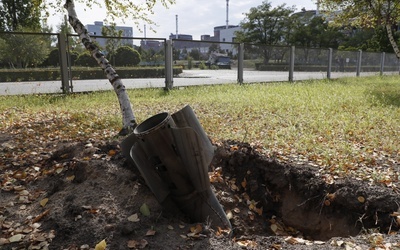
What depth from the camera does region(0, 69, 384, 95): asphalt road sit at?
35.0ft

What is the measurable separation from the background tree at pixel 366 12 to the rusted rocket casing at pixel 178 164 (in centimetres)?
1452

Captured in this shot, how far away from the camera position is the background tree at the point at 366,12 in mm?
15097

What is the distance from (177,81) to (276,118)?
6.68 metres

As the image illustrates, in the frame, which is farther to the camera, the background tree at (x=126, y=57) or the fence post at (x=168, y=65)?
the fence post at (x=168, y=65)

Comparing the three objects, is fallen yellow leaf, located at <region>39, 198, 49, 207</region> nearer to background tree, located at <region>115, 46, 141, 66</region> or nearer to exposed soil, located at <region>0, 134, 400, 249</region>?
exposed soil, located at <region>0, 134, 400, 249</region>

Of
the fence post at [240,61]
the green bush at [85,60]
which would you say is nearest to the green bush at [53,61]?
the green bush at [85,60]

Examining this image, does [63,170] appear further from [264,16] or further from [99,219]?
[264,16]

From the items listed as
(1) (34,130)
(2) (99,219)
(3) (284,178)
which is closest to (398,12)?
(3) (284,178)

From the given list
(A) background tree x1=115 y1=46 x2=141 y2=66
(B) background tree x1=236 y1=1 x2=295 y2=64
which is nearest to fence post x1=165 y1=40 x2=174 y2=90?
(A) background tree x1=115 y1=46 x2=141 y2=66

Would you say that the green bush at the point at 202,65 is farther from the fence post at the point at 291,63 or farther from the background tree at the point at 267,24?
the background tree at the point at 267,24

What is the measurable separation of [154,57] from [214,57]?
5.40m

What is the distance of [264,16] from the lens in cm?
4281

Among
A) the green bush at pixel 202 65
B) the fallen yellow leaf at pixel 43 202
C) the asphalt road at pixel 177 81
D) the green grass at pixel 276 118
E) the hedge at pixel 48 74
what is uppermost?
the green bush at pixel 202 65

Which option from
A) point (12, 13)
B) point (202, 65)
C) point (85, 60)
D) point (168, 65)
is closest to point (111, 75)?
point (85, 60)
